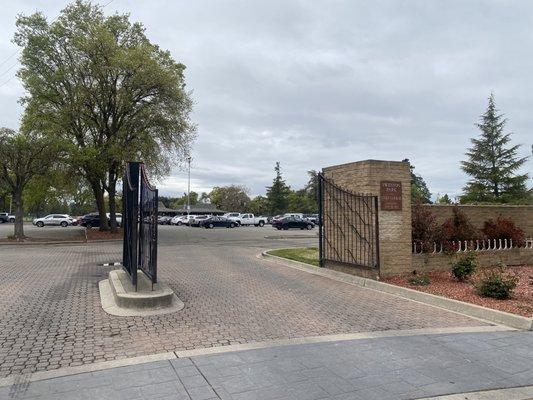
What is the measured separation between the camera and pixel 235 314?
755 centimetres

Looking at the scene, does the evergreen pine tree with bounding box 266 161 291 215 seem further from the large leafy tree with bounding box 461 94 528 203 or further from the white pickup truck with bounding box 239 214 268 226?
the large leafy tree with bounding box 461 94 528 203

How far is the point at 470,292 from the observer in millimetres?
9391

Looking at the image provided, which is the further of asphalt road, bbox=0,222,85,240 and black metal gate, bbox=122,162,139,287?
asphalt road, bbox=0,222,85,240

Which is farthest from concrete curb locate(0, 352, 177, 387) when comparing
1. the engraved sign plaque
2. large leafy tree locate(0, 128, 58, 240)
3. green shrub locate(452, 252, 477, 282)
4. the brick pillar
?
large leafy tree locate(0, 128, 58, 240)

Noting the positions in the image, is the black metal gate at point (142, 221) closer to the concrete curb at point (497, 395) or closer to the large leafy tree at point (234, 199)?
the concrete curb at point (497, 395)

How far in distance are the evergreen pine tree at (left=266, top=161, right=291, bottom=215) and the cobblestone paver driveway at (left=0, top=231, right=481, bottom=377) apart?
83920 millimetres

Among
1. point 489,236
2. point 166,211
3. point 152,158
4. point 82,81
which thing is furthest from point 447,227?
point 166,211

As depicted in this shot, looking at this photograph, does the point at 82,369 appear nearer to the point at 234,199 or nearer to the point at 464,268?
the point at 464,268

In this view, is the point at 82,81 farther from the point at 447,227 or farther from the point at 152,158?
the point at 447,227

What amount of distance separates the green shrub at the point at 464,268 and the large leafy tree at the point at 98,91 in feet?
73.7

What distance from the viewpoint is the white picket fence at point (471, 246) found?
483 inches

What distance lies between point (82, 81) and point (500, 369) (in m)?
30.3

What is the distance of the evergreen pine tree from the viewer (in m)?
96.1

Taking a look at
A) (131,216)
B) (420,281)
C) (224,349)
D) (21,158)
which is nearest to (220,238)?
(21,158)
